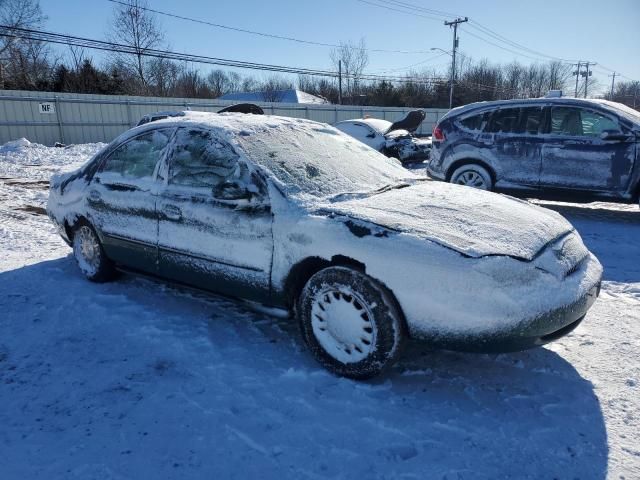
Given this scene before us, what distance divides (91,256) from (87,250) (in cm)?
10

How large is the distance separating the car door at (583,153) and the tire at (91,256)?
603cm

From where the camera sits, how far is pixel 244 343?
333cm

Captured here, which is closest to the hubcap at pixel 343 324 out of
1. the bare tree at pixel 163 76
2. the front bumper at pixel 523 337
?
the front bumper at pixel 523 337

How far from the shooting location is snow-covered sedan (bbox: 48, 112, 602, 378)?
2547 mm

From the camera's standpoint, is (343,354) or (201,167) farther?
(201,167)

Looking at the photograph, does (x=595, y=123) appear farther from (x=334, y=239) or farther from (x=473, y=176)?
(x=334, y=239)

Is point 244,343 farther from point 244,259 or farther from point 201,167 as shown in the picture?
point 201,167

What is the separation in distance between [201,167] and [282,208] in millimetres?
874

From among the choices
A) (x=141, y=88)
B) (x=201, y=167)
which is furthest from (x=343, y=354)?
(x=141, y=88)

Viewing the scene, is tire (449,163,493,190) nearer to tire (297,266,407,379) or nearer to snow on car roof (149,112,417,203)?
snow on car roof (149,112,417,203)

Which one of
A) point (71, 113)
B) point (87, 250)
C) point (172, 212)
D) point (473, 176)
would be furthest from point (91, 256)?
point (71, 113)

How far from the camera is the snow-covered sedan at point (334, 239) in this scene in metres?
2.55

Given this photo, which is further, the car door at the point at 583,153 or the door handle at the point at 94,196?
the car door at the point at 583,153

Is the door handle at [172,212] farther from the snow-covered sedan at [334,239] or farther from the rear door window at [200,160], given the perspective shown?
the rear door window at [200,160]
